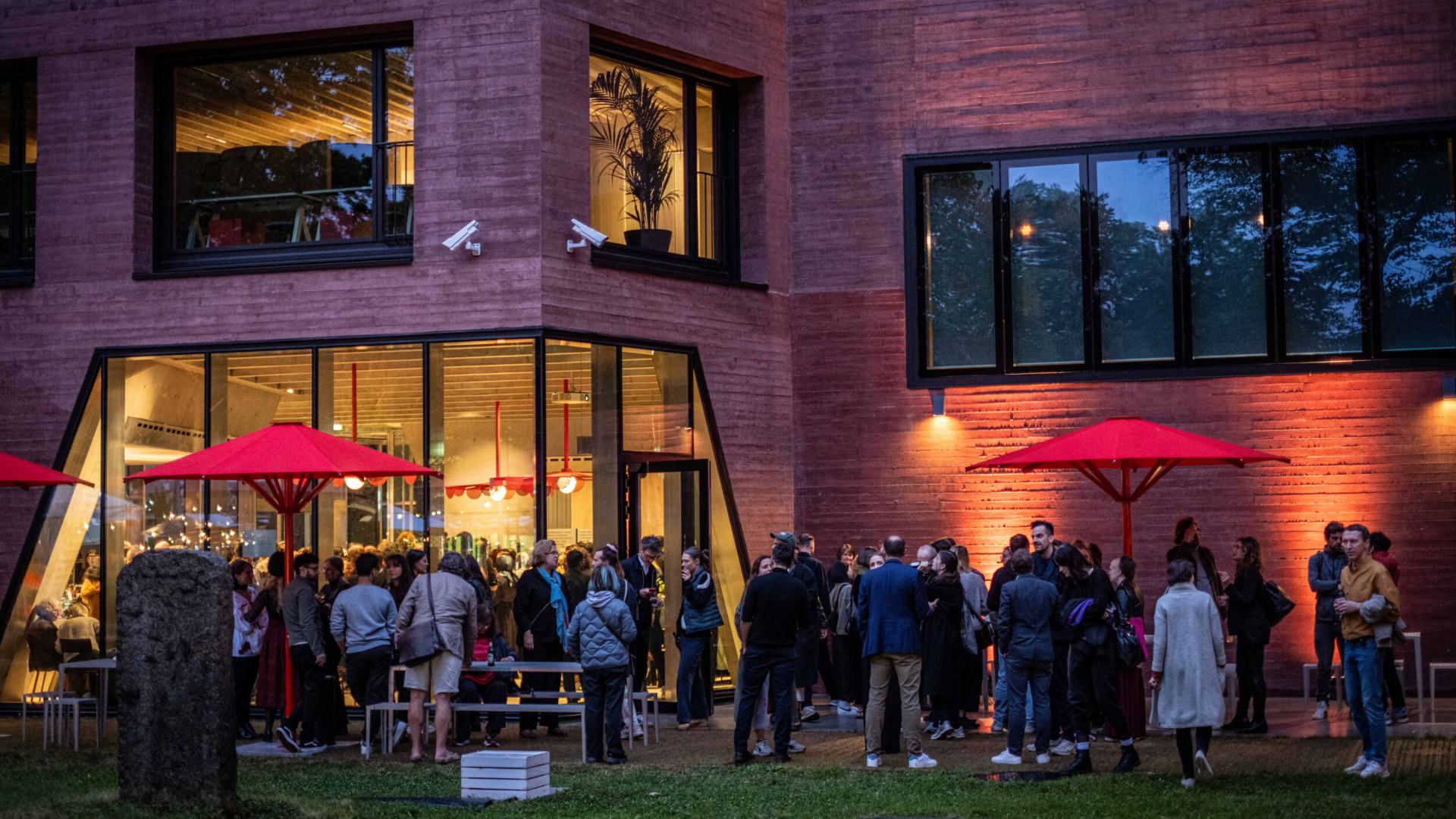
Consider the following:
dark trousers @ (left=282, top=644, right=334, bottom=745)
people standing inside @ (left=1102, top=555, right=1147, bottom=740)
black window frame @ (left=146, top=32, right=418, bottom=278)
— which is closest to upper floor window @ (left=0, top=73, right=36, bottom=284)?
black window frame @ (left=146, top=32, right=418, bottom=278)

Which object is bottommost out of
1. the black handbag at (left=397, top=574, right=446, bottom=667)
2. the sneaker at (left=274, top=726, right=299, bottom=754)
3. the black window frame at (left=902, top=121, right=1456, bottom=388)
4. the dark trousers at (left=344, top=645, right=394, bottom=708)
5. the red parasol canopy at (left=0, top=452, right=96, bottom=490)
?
the sneaker at (left=274, top=726, right=299, bottom=754)

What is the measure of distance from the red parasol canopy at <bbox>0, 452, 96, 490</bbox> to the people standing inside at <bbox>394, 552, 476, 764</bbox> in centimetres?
396

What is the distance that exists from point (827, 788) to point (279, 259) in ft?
32.2

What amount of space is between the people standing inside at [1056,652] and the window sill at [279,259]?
7.70 metres

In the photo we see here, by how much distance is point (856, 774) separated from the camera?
497 inches

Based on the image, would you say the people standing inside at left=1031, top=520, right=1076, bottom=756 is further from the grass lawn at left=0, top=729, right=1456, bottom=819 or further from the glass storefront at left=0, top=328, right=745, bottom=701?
the glass storefront at left=0, top=328, right=745, bottom=701

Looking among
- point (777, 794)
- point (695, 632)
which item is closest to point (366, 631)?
point (695, 632)

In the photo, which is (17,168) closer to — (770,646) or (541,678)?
(541,678)

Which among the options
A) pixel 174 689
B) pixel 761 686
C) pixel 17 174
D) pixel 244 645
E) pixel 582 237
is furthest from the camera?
pixel 17 174

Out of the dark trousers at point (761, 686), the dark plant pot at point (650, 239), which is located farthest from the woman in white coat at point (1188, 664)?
the dark plant pot at point (650, 239)

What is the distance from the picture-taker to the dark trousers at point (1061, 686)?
529 inches

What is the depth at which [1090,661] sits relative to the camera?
1273cm

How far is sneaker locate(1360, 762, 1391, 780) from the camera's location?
38.5ft

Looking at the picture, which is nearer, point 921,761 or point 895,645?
point 921,761
